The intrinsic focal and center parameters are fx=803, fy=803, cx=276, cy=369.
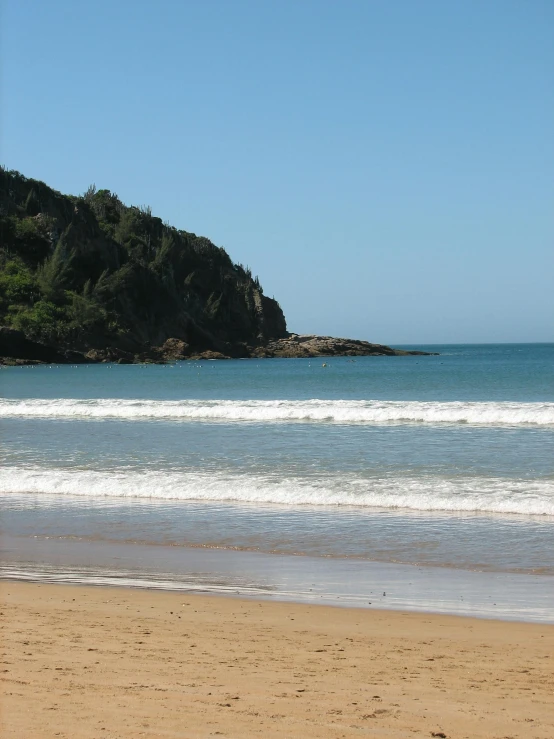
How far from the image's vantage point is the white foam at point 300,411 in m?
23.7

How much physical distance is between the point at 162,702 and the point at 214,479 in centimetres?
941

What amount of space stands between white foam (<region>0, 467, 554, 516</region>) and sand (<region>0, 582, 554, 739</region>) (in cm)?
528

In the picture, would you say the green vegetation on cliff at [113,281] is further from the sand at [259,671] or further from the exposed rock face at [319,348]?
the sand at [259,671]

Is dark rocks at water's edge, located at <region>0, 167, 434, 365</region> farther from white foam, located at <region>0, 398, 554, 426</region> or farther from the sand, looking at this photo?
the sand

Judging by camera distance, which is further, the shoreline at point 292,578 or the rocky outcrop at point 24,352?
the rocky outcrop at point 24,352

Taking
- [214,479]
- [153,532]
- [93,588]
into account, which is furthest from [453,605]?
[214,479]

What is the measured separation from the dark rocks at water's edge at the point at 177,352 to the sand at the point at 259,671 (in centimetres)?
7527

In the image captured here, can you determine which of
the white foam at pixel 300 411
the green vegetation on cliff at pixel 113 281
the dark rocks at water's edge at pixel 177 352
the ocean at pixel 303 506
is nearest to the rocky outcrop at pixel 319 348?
the dark rocks at water's edge at pixel 177 352

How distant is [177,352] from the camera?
100188 mm

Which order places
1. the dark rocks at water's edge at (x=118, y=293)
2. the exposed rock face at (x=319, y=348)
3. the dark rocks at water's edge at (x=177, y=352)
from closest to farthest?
the dark rocks at water's edge at (x=177, y=352) < the dark rocks at water's edge at (x=118, y=293) < the exposed rock face at (x=319, y=348)

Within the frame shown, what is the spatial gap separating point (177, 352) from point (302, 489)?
88280 mm

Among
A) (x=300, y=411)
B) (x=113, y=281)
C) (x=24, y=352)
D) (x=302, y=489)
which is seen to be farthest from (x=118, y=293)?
(x=302, y=489)

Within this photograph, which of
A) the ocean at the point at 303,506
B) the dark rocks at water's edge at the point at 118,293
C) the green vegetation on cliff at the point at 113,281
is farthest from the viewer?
the green vegetation on cliff at the point at 113,281

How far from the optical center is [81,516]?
1176 centimetres
